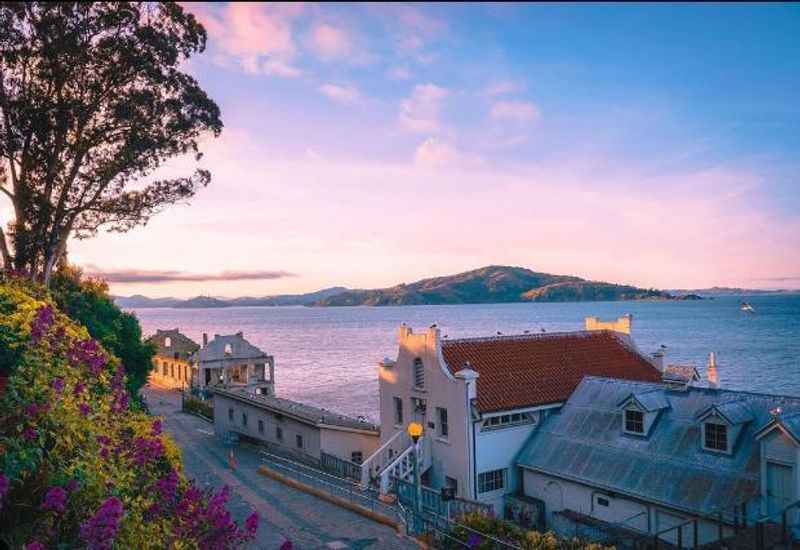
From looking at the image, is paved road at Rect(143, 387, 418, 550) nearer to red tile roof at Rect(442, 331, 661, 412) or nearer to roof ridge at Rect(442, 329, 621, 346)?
red tile roof at Rect(442, 331, 661, 412)

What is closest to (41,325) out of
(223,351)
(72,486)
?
(72,486)

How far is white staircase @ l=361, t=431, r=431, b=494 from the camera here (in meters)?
30.4

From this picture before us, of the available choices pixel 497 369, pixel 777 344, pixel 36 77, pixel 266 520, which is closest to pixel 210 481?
pixel 266 520

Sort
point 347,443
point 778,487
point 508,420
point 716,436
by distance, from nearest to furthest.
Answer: point 778,487, point 716,436, point 508,420, point 347,443

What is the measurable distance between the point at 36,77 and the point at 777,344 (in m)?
150

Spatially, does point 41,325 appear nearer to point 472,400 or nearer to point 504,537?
point 504,537

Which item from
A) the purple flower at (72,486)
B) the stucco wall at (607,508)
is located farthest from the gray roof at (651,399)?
the purple flower at (72,486)

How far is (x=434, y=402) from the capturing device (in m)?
31.9

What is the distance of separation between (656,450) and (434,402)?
33.2 feet

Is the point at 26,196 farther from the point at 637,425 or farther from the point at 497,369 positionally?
the point at 637,425

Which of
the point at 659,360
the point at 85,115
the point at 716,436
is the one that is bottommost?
the point at 716,436

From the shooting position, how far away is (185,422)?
53656 millimetres

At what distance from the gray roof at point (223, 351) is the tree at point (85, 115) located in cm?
5005

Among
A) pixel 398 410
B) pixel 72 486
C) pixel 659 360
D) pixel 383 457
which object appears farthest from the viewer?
pixel 659 360
